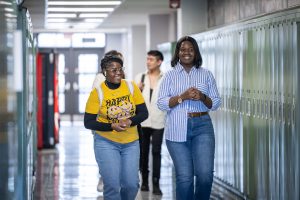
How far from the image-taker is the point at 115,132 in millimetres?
6973

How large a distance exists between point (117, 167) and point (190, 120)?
0.83 m

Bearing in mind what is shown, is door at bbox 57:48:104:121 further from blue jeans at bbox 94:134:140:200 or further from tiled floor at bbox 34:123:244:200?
blue jeans at bbox 94:134:140:200

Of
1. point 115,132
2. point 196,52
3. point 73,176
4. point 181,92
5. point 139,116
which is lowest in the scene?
point 73,176

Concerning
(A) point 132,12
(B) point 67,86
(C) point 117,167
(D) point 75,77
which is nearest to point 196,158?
(C) point 117,167

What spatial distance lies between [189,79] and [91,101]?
1.00 meters

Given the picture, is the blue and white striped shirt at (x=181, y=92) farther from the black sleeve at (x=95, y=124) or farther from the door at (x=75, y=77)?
the door at (x=75, y=77)

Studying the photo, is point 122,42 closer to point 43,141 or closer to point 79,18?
point 79,18

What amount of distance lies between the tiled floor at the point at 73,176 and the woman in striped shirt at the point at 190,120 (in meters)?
2.64

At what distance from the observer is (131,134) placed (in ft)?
23.1

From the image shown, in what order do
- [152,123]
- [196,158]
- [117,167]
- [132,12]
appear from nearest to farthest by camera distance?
[117,167] < [196,158] < [152,123] < [132,12]

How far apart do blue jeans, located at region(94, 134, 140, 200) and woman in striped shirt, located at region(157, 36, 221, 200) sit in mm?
430

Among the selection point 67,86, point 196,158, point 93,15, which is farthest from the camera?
point 67,86

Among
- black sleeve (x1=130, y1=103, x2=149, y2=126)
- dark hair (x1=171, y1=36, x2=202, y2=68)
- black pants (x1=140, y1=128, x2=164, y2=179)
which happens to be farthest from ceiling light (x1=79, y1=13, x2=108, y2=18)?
black sleeve (x1=130, y1=103, x2=149, y2=126)

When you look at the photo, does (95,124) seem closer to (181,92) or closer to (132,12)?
(181,92)
